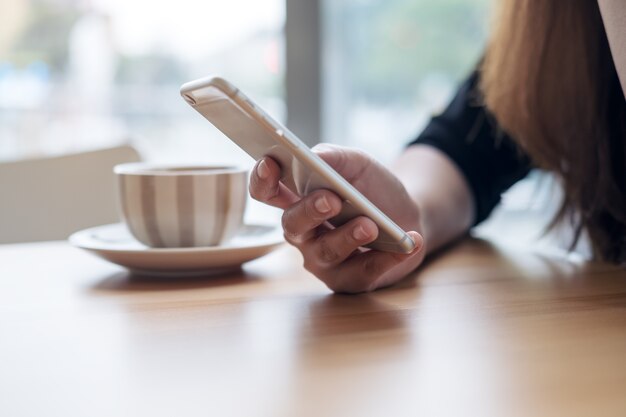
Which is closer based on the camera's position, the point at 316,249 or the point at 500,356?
the point at 500,356

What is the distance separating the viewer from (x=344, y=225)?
1.91ft

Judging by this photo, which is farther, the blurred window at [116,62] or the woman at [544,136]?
the blurred window at [116,62]

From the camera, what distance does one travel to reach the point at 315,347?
19.0 inches

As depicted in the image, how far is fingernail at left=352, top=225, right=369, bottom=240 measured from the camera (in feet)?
1.83

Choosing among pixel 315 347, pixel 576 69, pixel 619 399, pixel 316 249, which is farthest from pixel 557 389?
pixel 576 69

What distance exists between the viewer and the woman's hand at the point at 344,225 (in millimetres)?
557

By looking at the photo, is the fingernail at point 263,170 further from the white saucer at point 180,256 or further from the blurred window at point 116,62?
the blurred window at point 116,62

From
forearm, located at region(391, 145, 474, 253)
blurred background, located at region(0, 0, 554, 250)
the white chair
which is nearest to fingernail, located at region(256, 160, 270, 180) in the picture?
forearm, located at region(391, 145, 474, 253)

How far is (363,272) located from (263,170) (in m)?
0.13

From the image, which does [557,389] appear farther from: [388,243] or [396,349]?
[388,243]

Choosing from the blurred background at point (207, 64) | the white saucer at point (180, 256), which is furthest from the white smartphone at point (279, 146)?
the blurred background at point (207, 64)

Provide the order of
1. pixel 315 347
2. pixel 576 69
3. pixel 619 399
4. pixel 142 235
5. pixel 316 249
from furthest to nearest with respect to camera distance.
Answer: pixel 576 69 → pixel 142 235 → pixel 316 249 → pixel 315 347 → pixel 619 399

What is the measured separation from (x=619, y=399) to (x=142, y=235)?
0.48 m

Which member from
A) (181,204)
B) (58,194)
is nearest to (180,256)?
(181,204)
